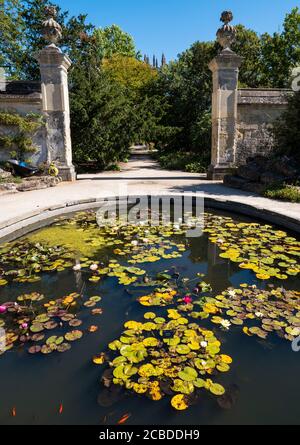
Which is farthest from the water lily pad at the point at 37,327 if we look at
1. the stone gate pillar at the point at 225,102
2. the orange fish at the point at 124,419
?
the stone gate pillar at the point at 225,102

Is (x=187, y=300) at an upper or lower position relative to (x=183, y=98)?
lower

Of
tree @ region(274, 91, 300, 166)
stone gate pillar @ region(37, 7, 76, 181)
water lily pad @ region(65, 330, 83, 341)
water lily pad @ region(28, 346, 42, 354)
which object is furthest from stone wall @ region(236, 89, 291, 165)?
water lily pad @ region(28, 346, 42, 354)

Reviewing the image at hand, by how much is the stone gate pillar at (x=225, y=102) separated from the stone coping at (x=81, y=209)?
340cm

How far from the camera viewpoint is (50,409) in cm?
182

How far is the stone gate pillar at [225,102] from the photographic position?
9.61m

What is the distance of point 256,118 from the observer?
10.2 metres

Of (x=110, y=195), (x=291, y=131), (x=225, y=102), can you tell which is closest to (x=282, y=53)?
(x=225, y=102)

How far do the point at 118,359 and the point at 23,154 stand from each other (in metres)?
8.78

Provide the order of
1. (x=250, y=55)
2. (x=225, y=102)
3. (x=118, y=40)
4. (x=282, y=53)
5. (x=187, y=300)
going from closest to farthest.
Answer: (x=187, y=300) → (x=225, y=102) → (x=282, y=53) → (x=250, y=55) → (x=118, y=40)

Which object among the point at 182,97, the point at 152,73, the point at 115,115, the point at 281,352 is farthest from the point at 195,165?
the point at 152,73

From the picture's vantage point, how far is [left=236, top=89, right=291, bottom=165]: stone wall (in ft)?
33.0

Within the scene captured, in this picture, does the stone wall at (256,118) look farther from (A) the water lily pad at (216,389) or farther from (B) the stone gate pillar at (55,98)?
(A) the water lily pad at (216,389)

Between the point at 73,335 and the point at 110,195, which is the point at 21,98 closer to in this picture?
the point at 110,195

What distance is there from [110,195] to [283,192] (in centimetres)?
376
